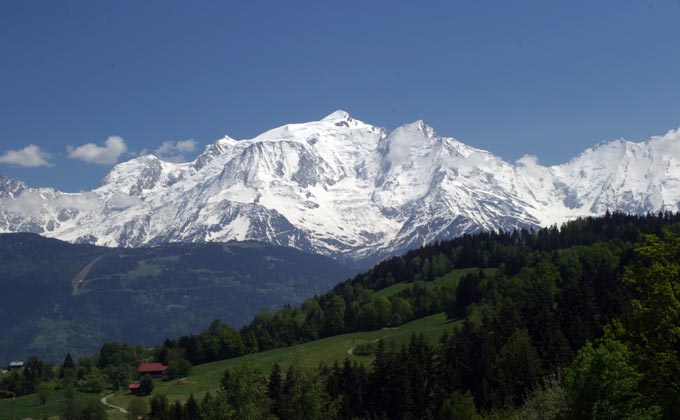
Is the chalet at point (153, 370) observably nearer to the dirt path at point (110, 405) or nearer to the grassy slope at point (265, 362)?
the grassy slope at point (265, 362)

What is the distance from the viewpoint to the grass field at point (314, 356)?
153875mm

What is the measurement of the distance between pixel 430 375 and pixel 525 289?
201 ft

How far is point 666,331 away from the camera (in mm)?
39625

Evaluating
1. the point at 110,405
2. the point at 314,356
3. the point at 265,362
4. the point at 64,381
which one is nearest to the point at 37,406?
the point at 110,405

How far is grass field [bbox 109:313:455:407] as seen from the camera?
505 feet

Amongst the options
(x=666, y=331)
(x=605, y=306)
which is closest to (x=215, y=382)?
(x=605, y=306)

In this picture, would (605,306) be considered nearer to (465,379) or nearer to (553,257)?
(465,379)

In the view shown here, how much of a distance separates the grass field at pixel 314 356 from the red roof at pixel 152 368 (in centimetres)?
697

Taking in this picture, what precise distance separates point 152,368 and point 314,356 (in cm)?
4254

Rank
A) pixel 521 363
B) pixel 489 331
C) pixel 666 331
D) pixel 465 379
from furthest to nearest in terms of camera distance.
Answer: pixel 489 331, pixel 465 379, pixel 521 363, pixel 666 331

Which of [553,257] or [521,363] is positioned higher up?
[553,257]

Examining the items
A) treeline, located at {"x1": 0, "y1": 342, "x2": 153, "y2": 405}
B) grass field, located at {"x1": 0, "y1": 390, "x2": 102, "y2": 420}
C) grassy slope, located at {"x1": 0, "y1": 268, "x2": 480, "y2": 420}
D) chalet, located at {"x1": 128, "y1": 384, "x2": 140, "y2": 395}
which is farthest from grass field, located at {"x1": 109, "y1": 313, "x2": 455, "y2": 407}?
treeline, located at {"x1": 0, "y1": 342, "x2": 153, "y2": 405}

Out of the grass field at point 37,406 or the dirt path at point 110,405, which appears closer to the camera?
the dirt path at point 110,405

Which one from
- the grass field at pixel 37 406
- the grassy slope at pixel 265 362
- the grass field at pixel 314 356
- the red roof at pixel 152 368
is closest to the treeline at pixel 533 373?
the grass field at pixel 314 356
